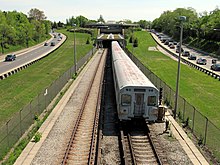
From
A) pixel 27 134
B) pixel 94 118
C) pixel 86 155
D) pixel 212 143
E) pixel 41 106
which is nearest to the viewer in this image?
pixel 86 155

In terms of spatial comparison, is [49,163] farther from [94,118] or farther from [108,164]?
[94,118]

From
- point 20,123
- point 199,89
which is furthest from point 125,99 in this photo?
point 199,89

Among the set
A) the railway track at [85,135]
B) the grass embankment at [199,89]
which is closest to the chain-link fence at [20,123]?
the railway track at [85,135]

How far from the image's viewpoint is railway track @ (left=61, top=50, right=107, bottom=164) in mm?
16819

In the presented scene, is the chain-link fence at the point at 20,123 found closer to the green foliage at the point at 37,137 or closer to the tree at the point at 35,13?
the green foliage at the point at 37,137

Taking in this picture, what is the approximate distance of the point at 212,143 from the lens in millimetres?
19578

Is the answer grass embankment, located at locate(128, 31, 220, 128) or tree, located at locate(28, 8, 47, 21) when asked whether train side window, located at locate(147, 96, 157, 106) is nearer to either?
grass embankment, located at locate(128, 31, 220, 128)

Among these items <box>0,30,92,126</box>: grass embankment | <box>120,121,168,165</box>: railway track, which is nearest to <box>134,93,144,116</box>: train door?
<box>120,121,168,165</box>: railway track

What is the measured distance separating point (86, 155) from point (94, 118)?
23.7ft

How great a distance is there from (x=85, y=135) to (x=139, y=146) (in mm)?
4095

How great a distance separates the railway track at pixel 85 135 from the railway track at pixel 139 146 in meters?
1.92

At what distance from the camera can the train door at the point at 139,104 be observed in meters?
20.7

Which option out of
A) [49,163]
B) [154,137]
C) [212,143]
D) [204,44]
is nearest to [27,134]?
[49,163]

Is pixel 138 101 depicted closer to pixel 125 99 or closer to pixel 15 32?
pixel 125 99
